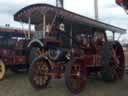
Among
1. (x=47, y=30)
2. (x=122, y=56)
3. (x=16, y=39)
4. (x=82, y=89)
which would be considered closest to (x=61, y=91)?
(x=82, y=89)

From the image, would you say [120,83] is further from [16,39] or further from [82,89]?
[16,39]

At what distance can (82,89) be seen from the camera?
31.5 feet

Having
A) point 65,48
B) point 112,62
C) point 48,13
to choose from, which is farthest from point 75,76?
point 112,62

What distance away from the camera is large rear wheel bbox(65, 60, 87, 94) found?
355 inches

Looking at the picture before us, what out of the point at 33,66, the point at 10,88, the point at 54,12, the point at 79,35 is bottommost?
the point at 10,88

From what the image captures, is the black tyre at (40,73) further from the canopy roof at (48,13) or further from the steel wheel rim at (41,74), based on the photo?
the canopy roof at (48,13)

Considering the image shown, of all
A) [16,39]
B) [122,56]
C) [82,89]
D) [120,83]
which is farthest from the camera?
[16,39]

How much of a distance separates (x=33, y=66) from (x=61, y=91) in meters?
1.16

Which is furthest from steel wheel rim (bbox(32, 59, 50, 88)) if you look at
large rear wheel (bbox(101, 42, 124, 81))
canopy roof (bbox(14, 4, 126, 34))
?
large rear wheel (bbox(101, 42, 124, 81))

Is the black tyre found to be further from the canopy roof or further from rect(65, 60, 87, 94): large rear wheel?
A: the canopy roof

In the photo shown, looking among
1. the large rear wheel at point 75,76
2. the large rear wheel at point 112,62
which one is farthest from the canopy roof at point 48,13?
the large rear wheel at point 75,76

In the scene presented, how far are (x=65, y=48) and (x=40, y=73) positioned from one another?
1.11 meters

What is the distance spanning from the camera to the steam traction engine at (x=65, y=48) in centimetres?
966

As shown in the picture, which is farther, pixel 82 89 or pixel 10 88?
pixel 10 88
